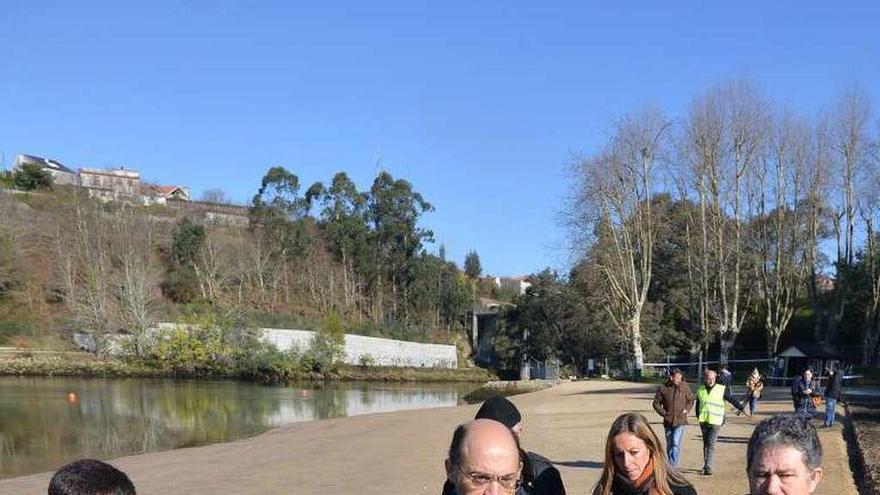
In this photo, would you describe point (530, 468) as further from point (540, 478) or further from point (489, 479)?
point (489, 479)

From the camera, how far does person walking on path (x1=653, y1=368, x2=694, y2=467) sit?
10.4m

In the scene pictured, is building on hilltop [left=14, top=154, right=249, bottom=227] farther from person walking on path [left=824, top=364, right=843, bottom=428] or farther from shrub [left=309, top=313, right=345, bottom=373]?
person walking on path [left=824, top=364, right=843, bottom=428]

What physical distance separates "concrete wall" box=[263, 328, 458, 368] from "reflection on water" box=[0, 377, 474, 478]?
254 inches

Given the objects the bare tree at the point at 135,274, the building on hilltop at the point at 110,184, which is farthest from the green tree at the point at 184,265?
the building on hilltop at the point at 110,184

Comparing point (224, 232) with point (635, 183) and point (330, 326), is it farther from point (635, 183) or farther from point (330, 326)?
point (635, 183)

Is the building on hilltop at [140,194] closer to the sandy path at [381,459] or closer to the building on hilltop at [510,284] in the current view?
the building on hilltop at [510,284]

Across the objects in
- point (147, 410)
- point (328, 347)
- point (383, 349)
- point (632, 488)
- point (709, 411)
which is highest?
point (632, 488)

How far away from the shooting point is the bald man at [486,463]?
2.47m

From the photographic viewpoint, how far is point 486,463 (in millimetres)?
2473

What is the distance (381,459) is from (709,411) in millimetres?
7041

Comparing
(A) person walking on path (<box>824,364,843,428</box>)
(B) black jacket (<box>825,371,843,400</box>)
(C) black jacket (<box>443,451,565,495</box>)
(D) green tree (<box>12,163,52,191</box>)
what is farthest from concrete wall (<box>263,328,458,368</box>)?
(C) black jacket (<box>443,451,565,495</box>)

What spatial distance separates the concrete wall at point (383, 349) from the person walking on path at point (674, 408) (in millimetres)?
40275

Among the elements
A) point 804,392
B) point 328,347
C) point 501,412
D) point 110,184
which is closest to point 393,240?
point 328,347

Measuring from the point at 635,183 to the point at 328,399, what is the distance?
18040 mm
